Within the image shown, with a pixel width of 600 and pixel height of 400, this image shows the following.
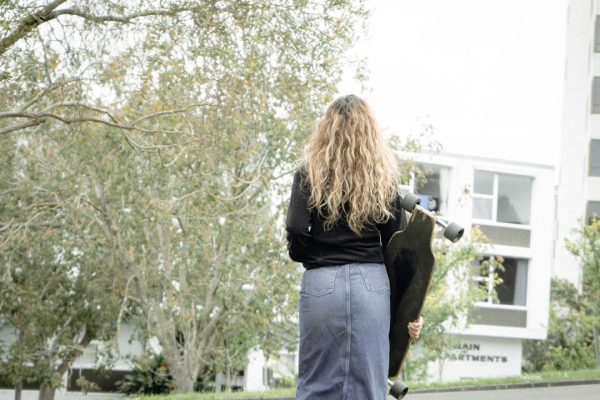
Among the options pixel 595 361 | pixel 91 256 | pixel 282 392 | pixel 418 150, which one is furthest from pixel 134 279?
pixel 595 361

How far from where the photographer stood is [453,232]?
4.76m

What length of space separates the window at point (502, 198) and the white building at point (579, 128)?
11.2 feet

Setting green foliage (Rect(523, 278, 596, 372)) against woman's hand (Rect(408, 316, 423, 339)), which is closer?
woman's hand (Rect(408, 316, 423, 339))

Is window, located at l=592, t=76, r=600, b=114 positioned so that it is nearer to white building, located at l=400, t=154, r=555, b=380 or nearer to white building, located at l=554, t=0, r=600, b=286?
white building, located at l=554, t=0, r=600, b=286

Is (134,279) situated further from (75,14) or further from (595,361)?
(595,361)

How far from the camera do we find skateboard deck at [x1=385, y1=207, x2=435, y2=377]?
4777 mm

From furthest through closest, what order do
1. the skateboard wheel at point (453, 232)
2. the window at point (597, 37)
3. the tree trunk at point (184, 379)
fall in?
1. the window at point (597, 37)
2. the tree trunk at point (184, 379)
3. the skateboard wheel at point (453, 232)

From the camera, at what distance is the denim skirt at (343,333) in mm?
4738

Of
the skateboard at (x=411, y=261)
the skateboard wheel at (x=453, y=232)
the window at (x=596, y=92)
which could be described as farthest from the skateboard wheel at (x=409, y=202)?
the window at (x=596, y=92)

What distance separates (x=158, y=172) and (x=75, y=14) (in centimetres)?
730

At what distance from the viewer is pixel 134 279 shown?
906 inches

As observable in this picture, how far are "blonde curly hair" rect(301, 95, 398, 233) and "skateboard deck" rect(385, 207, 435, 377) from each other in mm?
129

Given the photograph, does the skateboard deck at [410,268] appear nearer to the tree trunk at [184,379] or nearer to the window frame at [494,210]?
the tree trunk at [184,379]

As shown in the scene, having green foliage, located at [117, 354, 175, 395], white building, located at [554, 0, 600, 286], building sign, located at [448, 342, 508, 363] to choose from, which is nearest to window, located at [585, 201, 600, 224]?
white building, located at [554, 0, 600, 286]
